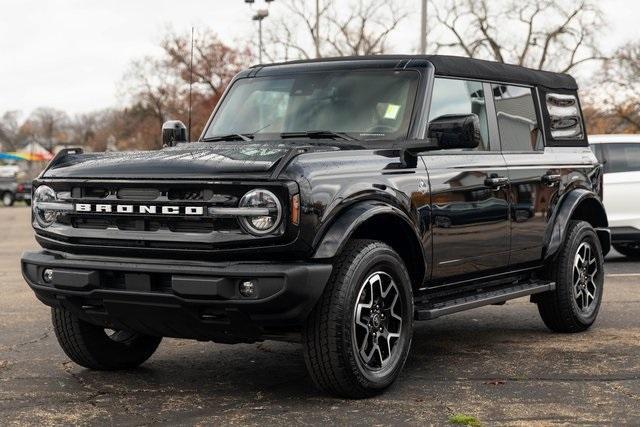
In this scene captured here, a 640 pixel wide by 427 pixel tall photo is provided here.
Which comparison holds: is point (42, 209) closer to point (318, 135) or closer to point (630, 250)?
point (318, 135)

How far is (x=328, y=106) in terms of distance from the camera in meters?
6.40

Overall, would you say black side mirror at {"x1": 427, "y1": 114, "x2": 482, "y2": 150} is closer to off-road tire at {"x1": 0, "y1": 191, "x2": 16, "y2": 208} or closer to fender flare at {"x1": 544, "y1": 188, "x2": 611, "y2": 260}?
fender flare at {"x1": 544, "y1": 188, "x2": 611, "y2": 260}

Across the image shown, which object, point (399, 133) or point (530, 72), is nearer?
point (399, 133)

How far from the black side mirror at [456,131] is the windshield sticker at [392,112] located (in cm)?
32

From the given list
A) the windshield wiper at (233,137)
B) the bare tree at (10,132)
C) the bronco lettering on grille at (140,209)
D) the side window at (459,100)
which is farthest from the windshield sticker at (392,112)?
the bare tree at (10,132)

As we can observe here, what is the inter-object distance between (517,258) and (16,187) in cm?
4571

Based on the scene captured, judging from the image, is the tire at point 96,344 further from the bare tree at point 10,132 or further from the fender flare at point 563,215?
the bare tree at point 10,132

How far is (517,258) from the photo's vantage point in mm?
6895

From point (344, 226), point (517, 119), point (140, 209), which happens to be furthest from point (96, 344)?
point (517, 119)

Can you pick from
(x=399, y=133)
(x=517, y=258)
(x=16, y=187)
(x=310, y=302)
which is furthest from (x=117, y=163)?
(x=16, y=187)

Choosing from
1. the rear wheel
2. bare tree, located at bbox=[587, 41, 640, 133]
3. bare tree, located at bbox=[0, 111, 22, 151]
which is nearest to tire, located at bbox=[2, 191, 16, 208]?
the rear wheel

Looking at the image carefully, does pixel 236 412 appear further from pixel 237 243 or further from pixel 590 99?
pixel 590 99

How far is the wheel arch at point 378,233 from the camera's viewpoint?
5.06 meters

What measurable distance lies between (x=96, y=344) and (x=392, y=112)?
87.9 inches
